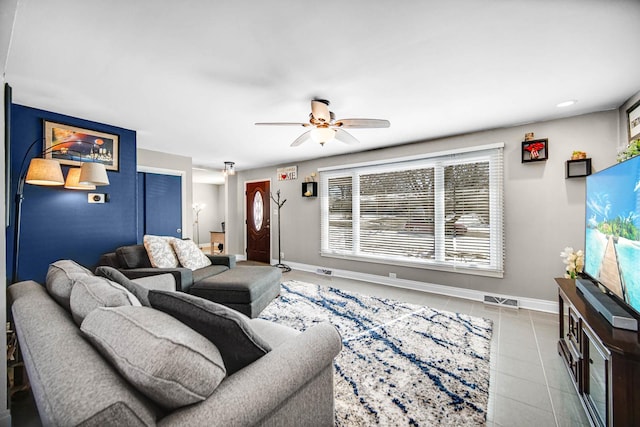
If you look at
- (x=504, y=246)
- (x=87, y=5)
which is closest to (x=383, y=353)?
(x=504, y=246)

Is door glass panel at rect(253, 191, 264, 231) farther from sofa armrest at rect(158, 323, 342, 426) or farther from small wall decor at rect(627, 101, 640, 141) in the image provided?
small wall decor at rect(627, 101, 640, 141)

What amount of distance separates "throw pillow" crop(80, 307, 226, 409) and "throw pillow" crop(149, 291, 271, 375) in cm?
8

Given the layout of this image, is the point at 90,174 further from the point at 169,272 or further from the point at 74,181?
the point at 169,272

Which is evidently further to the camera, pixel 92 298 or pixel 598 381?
pixel 598 381

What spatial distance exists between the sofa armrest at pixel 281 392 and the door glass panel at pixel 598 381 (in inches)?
53.8

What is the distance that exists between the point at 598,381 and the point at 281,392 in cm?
178

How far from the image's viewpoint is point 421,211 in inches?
163

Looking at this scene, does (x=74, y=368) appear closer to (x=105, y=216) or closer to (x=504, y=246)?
(x=105, y=216)

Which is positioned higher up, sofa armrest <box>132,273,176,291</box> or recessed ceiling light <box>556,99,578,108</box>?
recessed ceiling light <box>556,99,578,108</box>

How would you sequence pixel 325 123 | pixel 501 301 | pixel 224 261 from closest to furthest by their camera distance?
pixel 325 123 < pixel 501 301 < pixel 224 261

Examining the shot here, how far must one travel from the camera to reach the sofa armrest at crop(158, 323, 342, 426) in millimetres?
778

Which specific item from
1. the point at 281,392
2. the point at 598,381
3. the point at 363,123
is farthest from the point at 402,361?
the point at 363,123

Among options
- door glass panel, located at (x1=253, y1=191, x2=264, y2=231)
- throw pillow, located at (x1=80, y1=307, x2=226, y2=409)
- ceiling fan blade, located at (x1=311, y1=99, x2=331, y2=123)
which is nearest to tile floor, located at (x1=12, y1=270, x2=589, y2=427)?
throw pillow, located at (x1=80, y1=307, x2=226, y2=409)

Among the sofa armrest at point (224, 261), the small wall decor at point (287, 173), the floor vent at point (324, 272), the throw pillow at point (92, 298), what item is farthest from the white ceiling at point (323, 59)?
the floor vent at point (324, 272)
